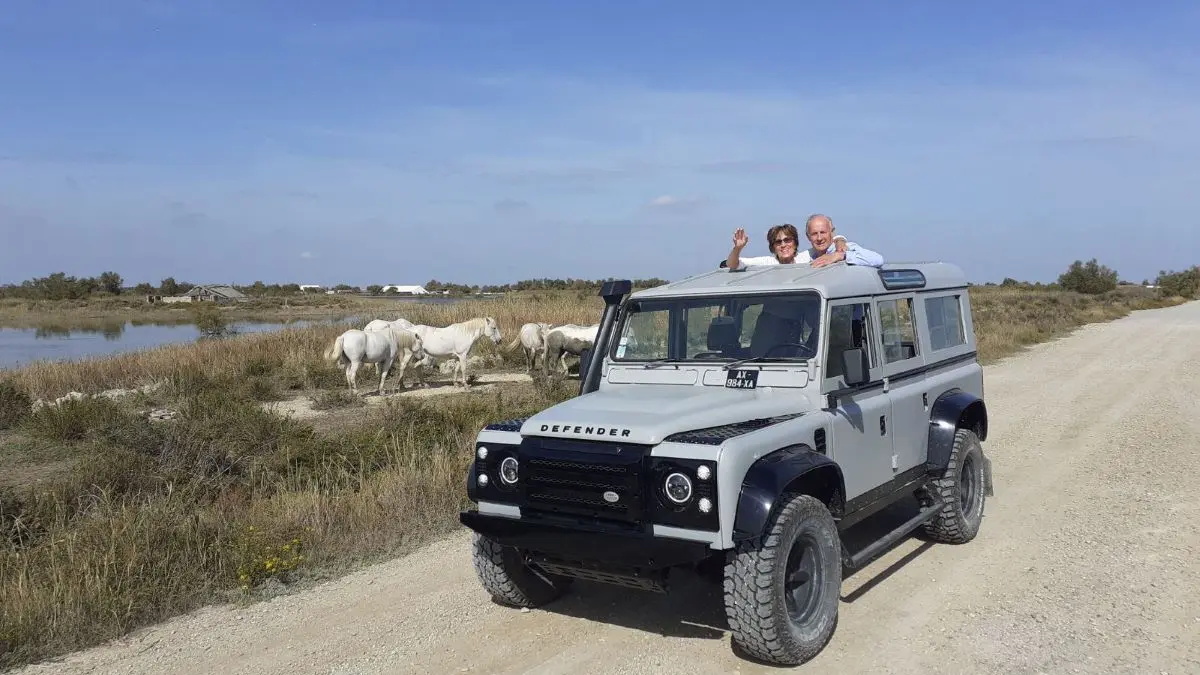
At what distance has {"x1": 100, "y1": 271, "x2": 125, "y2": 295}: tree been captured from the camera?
10012 cm

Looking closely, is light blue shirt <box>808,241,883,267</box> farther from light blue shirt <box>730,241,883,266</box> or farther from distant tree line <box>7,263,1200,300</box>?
distant tree line <box>7,263,1200,300</box>

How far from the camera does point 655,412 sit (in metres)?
4.80

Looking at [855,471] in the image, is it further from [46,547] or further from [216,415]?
[216,415]

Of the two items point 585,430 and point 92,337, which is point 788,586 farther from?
point 92,337

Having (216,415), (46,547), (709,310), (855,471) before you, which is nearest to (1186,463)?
(855,471)

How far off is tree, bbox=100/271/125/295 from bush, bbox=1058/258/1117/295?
99708 mm

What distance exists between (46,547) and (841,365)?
19.5ft

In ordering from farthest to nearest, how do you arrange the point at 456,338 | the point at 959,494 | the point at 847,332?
the point at 456,338, the point at 959,494, the point at 847,332

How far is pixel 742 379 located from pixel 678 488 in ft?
4.64

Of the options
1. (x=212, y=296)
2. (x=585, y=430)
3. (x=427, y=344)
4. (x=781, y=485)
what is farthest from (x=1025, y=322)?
(x=212, y=296)

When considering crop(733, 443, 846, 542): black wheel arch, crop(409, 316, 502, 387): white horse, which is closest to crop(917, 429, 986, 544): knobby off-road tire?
crop(733, 443, 846, 542): black wheel arch

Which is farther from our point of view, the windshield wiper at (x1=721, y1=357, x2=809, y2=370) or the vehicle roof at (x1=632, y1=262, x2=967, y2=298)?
the vehicle roof at (x1=632, y1=262, x2=967, y2=298)

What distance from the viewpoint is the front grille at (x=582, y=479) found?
14.5 ft

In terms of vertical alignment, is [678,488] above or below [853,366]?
below
